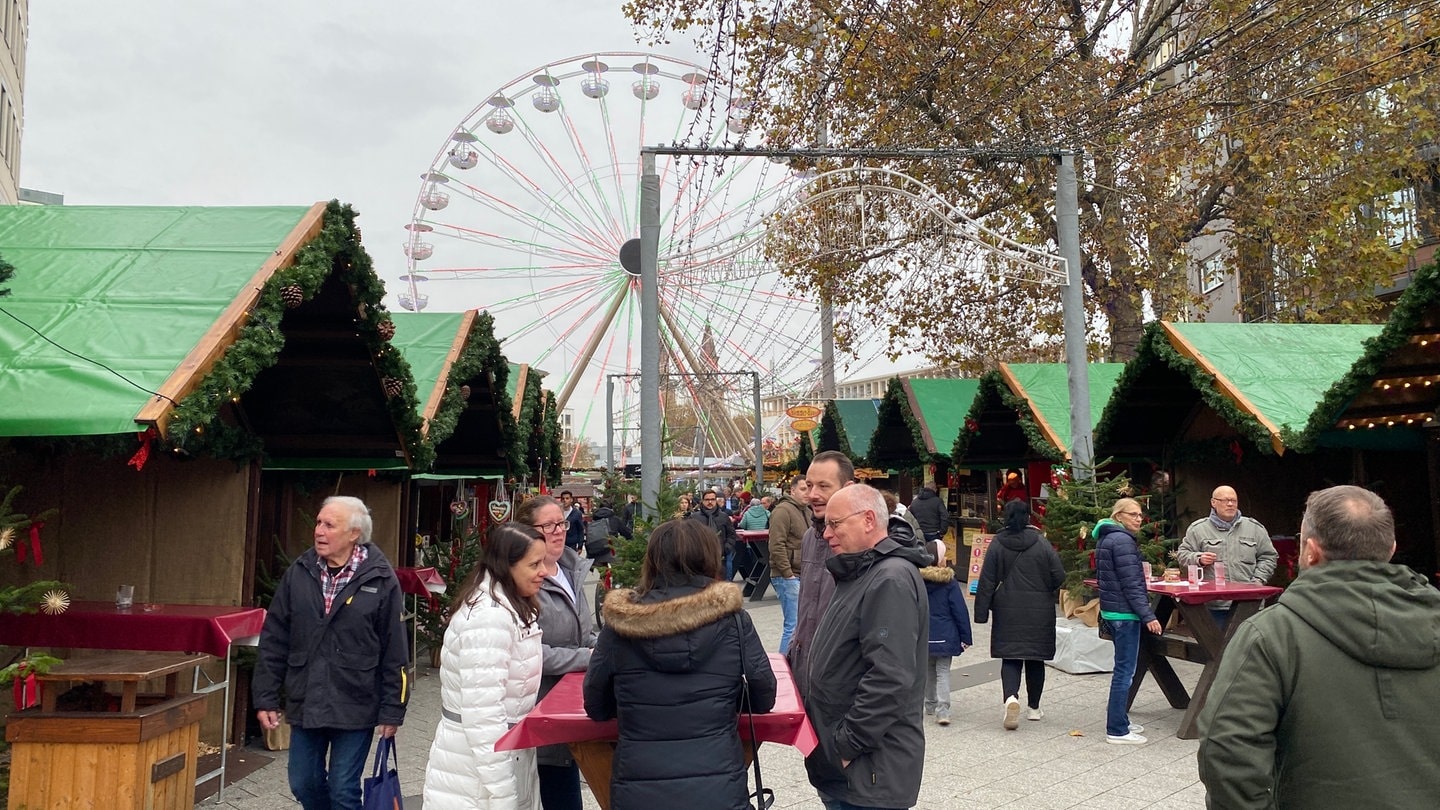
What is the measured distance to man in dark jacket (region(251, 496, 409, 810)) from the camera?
4.55 meters

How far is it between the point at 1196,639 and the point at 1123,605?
0.94 meters

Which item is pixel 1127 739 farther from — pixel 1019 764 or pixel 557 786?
pixel 557 786

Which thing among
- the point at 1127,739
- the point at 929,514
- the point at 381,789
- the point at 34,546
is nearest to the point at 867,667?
the point at 381,789

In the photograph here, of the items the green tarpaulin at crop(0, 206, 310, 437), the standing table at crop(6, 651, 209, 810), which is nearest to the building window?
the green tarpaulin at crop(0, 206, 310, 437)

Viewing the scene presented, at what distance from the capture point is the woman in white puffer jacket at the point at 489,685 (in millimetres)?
3871

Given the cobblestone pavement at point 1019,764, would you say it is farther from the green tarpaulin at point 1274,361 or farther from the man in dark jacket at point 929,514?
the man in dark jacket at point 929,514

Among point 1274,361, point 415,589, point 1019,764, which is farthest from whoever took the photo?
point 1274,361

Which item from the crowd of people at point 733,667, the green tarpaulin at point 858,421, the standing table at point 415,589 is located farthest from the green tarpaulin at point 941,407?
the crowd of people at point 733,667

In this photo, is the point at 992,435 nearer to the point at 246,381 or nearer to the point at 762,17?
the point at 762,17

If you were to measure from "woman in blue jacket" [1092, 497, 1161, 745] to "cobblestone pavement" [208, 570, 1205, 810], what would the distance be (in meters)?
0.21

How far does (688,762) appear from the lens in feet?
11.1

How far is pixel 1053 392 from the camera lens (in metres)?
15.1

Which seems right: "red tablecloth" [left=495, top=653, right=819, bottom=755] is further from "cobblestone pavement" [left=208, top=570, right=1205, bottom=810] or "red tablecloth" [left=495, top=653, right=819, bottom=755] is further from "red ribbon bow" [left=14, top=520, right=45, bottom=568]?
"red ribbon bow" [left=14, top=520, right=45, bottom=568]

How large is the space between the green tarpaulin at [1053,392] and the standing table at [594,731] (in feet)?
36.0
